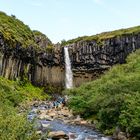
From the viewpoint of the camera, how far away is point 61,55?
9419 cm

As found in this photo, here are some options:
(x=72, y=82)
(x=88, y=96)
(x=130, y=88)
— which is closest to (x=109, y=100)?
(x=130, y=88)

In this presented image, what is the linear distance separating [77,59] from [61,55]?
423 cm

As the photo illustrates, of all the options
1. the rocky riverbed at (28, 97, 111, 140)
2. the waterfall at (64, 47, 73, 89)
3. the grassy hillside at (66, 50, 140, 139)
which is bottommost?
the rocky riverbed at (28, 97, 111, 140)

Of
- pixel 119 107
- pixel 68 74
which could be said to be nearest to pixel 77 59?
pixel 68 74

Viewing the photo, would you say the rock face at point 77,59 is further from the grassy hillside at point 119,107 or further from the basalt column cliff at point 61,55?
the grassy hillside at point 119,107

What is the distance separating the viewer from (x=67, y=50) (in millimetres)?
94500

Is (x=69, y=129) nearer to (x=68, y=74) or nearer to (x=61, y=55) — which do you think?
(x=68, y=74)

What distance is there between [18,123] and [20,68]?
70.3 metres

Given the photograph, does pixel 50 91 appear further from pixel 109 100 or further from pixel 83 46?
pixel 109 100

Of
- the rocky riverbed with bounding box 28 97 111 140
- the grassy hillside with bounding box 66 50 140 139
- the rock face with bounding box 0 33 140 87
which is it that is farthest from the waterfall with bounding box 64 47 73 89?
the grassy hillside with bounding box 66 50 140 139

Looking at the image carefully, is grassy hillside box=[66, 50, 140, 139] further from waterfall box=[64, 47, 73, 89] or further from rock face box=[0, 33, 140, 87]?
waterfall box=[64, 47, 73, 89]

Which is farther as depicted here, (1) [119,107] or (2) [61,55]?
(2) [61,55]

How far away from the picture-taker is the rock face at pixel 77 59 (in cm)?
8806

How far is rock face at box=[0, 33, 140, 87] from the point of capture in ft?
289
